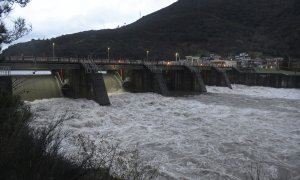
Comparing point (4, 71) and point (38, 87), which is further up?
point (4, 71)

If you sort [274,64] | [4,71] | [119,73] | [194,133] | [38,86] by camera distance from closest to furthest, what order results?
1. [194,133]
2. [4,71]
3. [38,86]
4. [119,73]
5. [274,64]

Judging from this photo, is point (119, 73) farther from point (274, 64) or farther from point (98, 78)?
point (274, 64)

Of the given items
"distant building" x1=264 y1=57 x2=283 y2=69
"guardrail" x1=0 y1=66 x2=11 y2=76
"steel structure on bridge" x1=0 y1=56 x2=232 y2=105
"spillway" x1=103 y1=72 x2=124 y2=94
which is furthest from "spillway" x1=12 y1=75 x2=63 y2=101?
"distant building" x1=264 y1=57 x2=283 y2=69

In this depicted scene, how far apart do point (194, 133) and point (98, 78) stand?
17.6 meters

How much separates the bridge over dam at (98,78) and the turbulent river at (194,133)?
246 centimetres

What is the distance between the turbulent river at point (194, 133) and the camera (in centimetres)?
1628

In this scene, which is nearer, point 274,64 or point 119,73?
point 119,73

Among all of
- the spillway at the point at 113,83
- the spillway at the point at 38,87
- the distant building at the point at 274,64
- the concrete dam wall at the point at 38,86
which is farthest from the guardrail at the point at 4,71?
the distant building at the point at 274,64

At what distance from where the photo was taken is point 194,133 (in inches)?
937

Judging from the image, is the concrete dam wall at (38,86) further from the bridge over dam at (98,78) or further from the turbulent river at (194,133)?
the turbulent river at (194,133)

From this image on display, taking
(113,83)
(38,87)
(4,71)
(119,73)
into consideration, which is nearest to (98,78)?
(38,87)

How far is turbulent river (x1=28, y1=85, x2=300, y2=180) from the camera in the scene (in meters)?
16.3

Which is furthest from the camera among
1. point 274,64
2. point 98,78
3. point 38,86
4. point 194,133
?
point 274,64

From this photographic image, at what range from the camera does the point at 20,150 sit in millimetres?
7000
